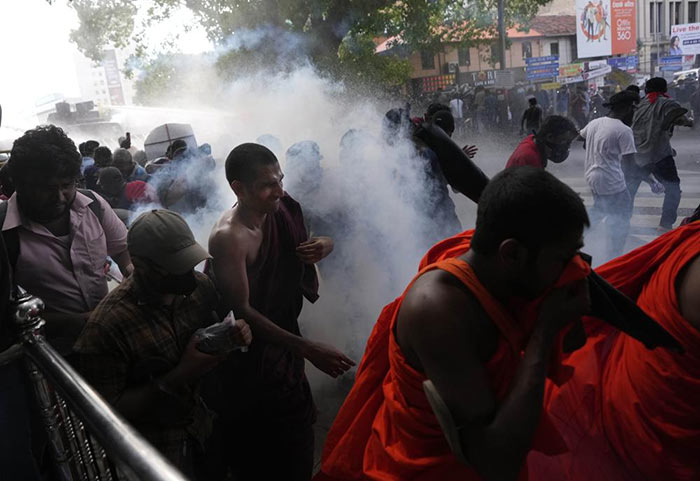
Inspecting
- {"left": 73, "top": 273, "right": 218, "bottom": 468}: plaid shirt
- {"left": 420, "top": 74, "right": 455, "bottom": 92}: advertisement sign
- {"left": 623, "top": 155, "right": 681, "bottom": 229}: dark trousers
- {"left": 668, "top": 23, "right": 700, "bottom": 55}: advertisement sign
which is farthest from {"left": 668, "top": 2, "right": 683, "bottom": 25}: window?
{"left": 73, "top": 273, "right": 218, "bottom": 468}: plaid shirt

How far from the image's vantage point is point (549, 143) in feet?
13.9

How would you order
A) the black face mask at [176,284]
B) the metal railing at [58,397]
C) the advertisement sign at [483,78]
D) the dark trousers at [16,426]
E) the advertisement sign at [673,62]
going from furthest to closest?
the advertisement sign at [483,78] < the advertisement sign at [673,62] < the dark trousers at [16,426] < the black face mask at [176,284] < the metal railing at [58,397]

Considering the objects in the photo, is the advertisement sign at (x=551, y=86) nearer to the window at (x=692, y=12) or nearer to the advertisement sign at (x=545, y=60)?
the advertisement sign at (x=545, y=60)

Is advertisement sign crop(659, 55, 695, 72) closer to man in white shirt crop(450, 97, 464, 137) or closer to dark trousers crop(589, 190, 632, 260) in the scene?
man in white shirt crop(450, 97, 464, 137)

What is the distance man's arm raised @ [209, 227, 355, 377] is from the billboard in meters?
15.4

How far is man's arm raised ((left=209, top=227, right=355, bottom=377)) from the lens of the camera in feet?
7.77

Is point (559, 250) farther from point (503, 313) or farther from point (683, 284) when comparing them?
point (683, 284)

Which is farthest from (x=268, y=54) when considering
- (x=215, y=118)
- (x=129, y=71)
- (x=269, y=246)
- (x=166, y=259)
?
(x=166, y=259)

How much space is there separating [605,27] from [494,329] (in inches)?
667

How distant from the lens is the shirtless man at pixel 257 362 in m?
2.45

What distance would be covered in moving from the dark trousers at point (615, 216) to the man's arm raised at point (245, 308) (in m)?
4.18

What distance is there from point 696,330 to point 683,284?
0.16 meters

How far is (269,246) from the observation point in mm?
2625

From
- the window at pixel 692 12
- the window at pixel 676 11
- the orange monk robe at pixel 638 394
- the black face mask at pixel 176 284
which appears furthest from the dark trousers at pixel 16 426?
the window at pixel 692 12
